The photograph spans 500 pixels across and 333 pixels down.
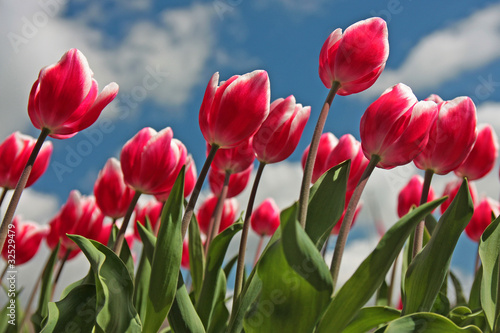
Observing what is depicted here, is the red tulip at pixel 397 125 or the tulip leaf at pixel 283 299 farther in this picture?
the red tulip at pixel 397 125

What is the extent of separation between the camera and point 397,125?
1186mm

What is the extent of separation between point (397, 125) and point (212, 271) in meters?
0.66

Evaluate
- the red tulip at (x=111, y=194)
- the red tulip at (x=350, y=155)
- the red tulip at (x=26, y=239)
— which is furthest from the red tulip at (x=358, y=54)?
the red tulip at (x=26, y=239)

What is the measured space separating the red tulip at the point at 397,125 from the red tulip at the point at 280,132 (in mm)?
225

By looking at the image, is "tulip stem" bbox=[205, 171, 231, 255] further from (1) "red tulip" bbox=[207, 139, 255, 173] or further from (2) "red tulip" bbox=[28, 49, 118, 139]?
(2) "red tulip" bbox=[28, 49, 118, 139]

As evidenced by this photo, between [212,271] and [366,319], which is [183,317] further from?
[366,319]

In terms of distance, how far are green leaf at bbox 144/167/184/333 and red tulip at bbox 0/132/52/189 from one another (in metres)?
0.79

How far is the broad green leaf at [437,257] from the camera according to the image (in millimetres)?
1038

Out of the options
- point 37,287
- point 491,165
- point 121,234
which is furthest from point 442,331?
point 37,287

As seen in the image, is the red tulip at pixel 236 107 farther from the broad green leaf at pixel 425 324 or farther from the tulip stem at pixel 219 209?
the broad green leaf at pixel 425 324

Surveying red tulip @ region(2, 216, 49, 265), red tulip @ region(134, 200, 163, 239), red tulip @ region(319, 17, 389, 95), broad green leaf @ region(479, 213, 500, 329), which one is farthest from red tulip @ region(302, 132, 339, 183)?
red tulip @ region(2, 216, 49, 265)

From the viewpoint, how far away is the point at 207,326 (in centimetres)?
139

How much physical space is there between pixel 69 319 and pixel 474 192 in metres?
1.92

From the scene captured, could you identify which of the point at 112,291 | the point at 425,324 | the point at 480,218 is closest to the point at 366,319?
the point at 425,324
